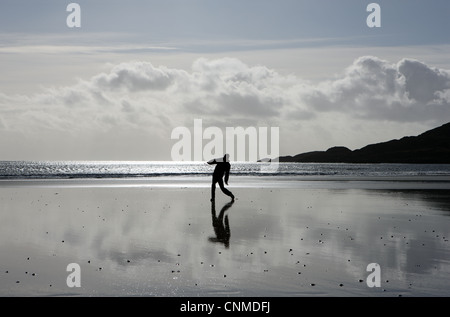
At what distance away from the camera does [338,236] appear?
16016 mm

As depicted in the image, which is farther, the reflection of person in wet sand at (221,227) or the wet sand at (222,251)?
the reflection of person in wet sand at (221,227)

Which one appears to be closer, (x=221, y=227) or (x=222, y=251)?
(x=222, y=251)

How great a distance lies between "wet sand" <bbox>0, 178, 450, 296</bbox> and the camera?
9805mm

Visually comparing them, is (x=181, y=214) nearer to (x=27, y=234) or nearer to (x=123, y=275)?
(x=27, y=234)

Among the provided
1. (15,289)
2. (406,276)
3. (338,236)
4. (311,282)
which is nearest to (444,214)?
(338,236)

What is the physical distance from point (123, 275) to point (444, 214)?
16.2 m

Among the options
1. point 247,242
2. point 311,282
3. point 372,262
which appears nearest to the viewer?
point 311,282

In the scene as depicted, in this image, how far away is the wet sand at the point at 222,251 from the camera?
9.80 m

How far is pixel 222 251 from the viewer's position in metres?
13.4

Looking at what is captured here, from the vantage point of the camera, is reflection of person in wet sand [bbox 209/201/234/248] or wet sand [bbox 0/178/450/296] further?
reflection of person in wet sand [bbox 209/201/234/248]
